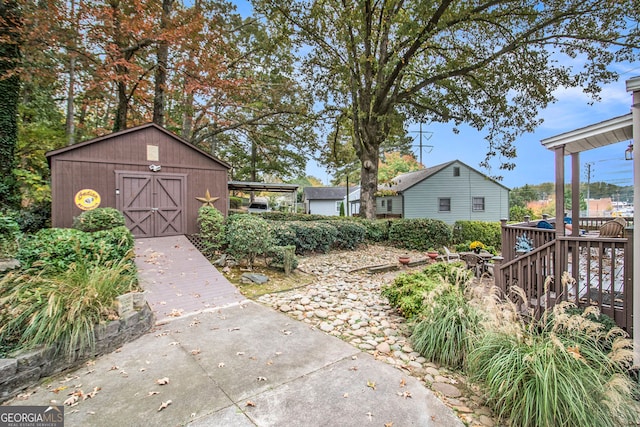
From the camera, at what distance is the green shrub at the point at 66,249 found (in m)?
4.16

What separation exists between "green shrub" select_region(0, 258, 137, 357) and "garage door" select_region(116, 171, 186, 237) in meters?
4.86

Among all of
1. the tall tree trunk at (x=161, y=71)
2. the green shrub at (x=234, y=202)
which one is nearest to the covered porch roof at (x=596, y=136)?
the tall tree trunk at (x=161, y=71)

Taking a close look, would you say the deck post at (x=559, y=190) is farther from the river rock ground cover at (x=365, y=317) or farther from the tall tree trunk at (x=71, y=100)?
the tall tree trunk at (x=71, y=100)

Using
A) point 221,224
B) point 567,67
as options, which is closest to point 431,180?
point 567,67

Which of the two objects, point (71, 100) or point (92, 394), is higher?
point (71, 100)

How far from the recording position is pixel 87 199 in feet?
26.1

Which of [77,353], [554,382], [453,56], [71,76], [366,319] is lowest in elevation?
[366,319]

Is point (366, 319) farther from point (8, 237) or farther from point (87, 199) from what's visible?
point (87, 199)

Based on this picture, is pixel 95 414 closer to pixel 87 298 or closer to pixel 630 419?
pixel 87 298

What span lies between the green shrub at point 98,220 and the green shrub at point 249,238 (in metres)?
2.92

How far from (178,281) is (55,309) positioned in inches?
110

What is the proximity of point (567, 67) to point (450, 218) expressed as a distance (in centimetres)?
1048

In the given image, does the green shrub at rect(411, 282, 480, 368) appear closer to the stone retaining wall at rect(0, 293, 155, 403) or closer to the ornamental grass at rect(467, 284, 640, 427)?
the ornamental grass at rect(467, 284, 640, 427)

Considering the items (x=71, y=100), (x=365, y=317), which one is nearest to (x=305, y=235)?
(x=365, y=317)
